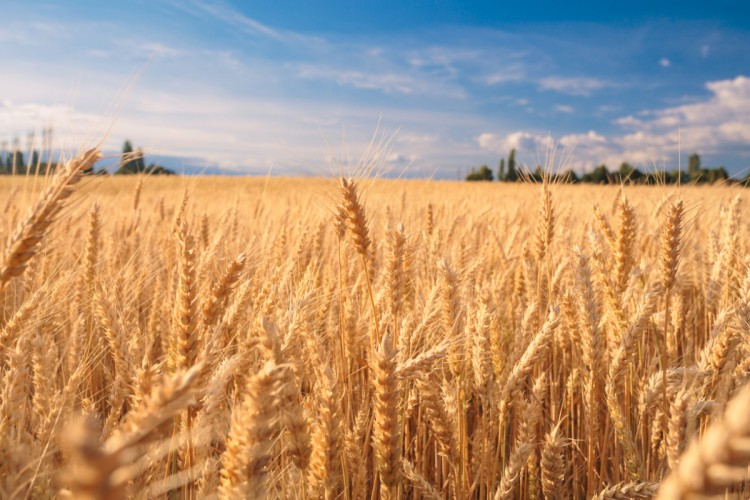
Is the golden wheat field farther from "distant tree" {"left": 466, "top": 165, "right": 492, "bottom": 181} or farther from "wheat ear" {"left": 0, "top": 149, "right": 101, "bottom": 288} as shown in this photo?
"distant tree" {"left": 466, "top": 165, "right": 492, "bottom": 181}

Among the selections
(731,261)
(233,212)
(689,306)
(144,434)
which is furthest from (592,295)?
(233,212)

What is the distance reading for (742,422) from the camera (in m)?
0.41

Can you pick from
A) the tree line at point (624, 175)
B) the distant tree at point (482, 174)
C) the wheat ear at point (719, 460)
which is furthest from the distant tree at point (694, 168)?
the distant tree at point (482, 174)

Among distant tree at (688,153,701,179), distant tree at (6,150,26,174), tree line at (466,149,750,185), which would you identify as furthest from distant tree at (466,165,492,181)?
distant tree at (6,150,26,174)

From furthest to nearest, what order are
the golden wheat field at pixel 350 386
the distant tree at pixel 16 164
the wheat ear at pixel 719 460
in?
the distant tree at pixel 16 164, the golden wheat field at pixel 350 386, the wheat ear at pixel 719 460

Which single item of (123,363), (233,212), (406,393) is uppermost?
(233,212)

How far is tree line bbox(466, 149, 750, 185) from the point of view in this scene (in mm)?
2189

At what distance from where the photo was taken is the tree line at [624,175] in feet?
7.18

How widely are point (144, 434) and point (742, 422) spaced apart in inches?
22.4

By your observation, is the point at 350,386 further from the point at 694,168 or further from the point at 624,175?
the point at 694,168

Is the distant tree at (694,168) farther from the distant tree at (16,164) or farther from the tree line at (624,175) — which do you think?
the distant tree at (16,164)

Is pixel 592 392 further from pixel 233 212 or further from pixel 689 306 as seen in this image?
pixel 233 212

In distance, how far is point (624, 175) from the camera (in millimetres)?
6410

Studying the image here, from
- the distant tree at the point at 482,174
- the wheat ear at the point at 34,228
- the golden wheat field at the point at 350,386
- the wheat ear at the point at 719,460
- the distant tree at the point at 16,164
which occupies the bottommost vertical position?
the golden wheat field at the point at 350,386
